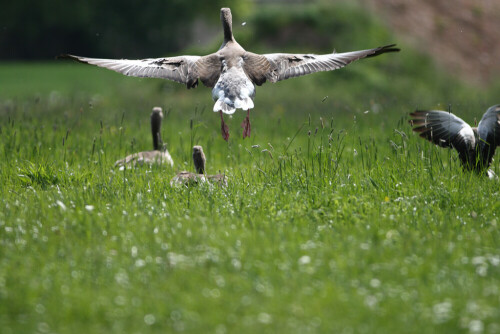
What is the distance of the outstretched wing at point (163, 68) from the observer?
810cm

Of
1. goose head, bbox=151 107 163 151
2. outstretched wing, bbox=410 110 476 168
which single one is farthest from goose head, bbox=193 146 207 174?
outstretched wing, bbox=410 110 476 168

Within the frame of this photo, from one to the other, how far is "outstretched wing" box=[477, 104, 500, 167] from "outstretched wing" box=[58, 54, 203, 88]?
342 centimetres

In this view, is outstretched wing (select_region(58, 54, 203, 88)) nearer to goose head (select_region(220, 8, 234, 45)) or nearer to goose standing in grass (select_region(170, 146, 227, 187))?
goose head (select_region(220, 8, 234, 45))

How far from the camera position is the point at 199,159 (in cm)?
834

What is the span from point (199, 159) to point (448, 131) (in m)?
3.02

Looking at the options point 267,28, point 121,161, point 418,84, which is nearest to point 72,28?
point 267,28

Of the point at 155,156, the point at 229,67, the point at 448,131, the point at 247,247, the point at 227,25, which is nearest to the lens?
the point at 247,247

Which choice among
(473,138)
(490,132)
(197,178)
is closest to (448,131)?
(473,138)

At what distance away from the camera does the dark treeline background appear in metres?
39.2

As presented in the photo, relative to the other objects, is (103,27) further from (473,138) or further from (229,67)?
(473,138)

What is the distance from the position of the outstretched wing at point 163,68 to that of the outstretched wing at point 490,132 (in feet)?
11.2

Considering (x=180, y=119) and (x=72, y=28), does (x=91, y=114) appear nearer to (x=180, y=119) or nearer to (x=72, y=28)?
(x=180, y=119)

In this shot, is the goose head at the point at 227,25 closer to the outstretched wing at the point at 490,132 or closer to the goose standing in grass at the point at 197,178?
the goose standing in grass at the point at 197,178

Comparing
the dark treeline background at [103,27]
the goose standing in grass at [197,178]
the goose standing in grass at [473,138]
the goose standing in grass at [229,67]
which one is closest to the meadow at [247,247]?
the goose standing in grass at [197,178]
